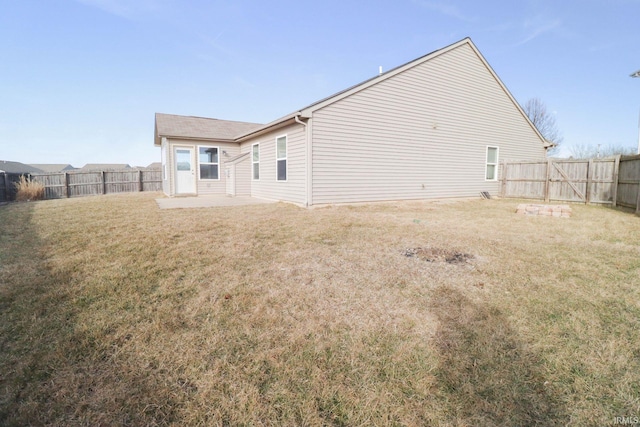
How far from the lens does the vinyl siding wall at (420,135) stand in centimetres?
934

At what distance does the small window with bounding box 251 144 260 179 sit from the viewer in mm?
12686

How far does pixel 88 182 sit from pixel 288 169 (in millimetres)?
15236

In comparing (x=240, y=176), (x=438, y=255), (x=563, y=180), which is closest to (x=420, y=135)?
(x=563, y=180)

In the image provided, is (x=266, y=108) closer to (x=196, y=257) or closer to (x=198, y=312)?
(x=196, y=257)

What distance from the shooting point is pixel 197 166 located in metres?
14.0

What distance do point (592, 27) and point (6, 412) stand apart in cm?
2144

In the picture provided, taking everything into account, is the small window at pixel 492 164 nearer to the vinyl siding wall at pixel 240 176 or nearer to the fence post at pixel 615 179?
the fence post at pixel 615 179

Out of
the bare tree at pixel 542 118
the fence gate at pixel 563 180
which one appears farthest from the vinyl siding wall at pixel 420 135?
the bare tree at pixel 542 118

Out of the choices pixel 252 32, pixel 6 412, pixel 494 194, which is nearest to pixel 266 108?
pixel 252 32

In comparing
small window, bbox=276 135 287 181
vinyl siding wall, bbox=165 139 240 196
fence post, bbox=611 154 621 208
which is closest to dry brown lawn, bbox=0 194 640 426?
small window, bbox=276 135 287 181

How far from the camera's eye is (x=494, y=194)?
13.4 metres

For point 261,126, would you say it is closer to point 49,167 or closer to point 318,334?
point 318,334

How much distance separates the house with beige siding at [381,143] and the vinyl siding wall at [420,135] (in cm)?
4

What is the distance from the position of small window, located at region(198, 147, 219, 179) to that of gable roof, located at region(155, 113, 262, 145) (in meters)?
0.67
